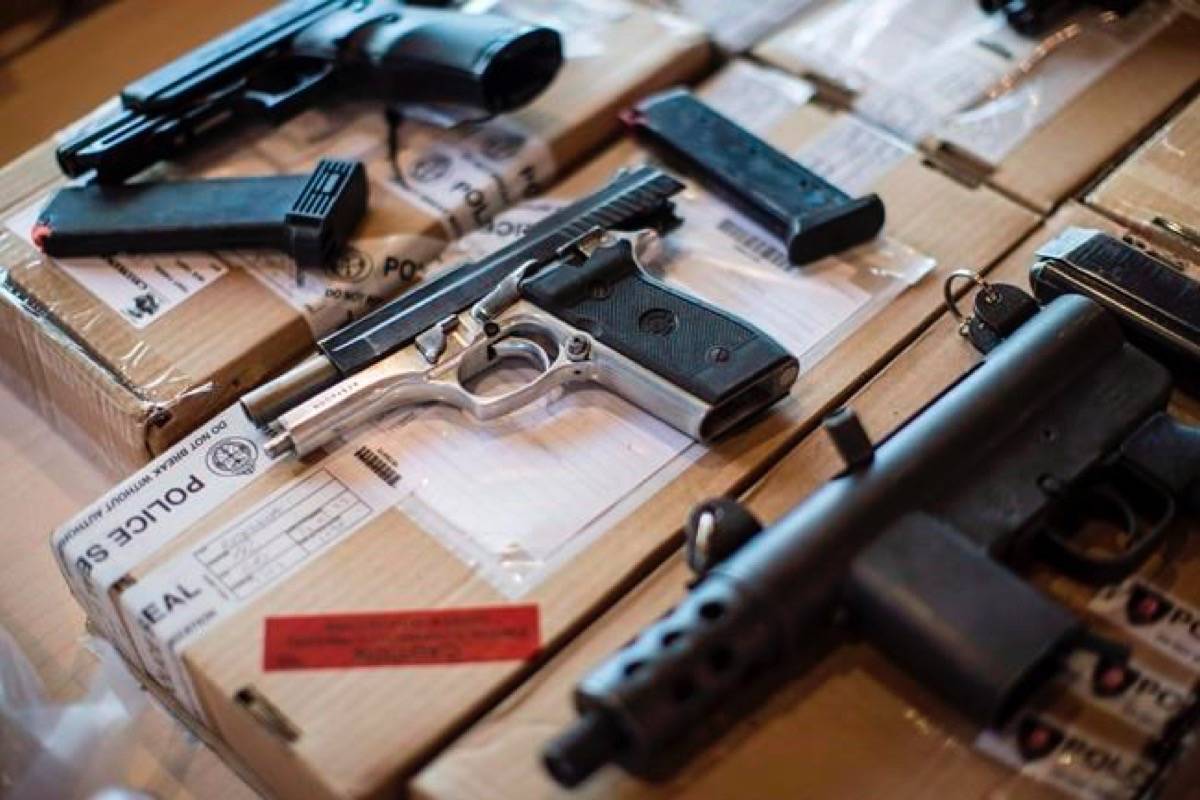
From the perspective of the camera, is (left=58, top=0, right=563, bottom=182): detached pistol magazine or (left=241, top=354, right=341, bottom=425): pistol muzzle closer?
(left=241, top=354, right=341, bottom=425): pistol muzzle

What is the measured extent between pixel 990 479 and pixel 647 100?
0.61m

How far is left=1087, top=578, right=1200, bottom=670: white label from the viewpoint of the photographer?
95 centimetres

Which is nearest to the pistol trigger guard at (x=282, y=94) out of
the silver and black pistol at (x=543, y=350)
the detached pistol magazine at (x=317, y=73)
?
the detached pistol magazine at (x=317, y=73)

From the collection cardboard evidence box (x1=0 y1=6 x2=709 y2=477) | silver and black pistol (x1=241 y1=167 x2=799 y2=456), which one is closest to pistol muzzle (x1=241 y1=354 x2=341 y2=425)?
silver and black pistol (x1=241 y1=167 x2=799 y2=456)

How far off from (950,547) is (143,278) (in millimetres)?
788

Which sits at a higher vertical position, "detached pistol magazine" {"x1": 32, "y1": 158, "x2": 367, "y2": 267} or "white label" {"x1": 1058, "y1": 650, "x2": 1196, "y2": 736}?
"detached pistol magazine" {"x1": 32, "y1": 158, "x2": 367, "y2": 267}

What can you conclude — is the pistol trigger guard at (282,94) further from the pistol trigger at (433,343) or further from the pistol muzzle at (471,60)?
the pistol trigger at (433,343)

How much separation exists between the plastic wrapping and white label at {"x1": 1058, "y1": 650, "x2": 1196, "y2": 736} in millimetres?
563

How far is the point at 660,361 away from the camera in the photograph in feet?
3.55

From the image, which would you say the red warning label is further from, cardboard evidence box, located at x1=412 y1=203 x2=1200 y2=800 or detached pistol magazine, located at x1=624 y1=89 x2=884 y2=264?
detached pistol magazine, located at x1=624 y1=89 x2=884 y2=264

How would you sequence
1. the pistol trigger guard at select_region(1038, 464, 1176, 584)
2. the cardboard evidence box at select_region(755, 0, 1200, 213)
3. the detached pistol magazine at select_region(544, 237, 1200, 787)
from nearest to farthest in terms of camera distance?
the detached pistol magazine at select_region(544, 237, 1200, 787) → the pistol trigger guard at select_region(1038, 464, 1176, 584) → the cardboard evidence box at select_region(755, 0, 1200, 213)

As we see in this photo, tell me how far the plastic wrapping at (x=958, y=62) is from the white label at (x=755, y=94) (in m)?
0.03

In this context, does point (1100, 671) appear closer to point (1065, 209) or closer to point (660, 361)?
point (660, 361)

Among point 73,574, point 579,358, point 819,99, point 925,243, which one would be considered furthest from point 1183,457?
point 73,574
